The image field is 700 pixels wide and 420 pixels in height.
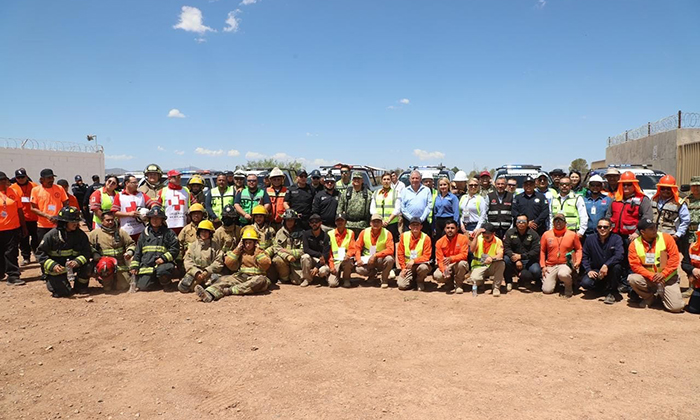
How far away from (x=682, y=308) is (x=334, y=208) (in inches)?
220

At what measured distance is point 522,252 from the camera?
23.9 feet

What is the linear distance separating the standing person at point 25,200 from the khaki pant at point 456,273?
25.7 ft

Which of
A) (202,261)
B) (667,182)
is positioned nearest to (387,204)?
(202,261)

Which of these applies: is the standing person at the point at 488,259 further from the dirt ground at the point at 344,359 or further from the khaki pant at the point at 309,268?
the khaki pant at the point at 309,268

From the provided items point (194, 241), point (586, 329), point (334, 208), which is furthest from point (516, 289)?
point (194, 241)

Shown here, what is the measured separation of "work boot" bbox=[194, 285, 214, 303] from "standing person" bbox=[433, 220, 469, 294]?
12.3 feet

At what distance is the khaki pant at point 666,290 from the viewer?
19.4 feet

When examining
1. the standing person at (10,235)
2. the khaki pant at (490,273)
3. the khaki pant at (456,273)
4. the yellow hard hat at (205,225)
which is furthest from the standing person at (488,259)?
the standing person at (10,235)

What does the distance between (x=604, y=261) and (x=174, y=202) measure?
7.45 meters

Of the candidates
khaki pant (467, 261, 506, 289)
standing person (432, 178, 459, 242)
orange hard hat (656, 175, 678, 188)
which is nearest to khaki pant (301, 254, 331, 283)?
standing person (432, 178, 459, 242)

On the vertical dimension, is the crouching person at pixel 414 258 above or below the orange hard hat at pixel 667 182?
below

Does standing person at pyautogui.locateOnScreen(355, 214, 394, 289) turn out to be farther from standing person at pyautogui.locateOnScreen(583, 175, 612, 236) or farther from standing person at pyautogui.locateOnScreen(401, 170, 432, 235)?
standing person at pyautogui.locateOnScreen(583, 175, 612, 236)

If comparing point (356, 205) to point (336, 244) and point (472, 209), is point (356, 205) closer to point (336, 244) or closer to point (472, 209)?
point (336, 244)

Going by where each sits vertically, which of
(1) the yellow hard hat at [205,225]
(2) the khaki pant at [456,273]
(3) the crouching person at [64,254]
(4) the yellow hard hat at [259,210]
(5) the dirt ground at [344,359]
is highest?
(4) the yellow hard hat at [259,210]
